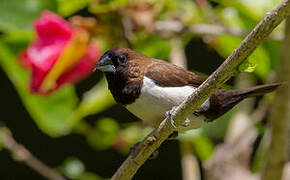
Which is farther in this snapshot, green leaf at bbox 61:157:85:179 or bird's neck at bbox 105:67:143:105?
green leaf at bbox 61:157:85:179

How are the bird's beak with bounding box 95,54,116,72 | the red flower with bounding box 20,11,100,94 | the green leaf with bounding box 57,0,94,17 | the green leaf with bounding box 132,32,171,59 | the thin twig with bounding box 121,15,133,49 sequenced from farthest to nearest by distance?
the green leaf with bounding box 132,32,171,59
the green leaf with bounding box 57,0,94,17
the thin twig with bounding box 121,15,133,49
the red flower with bounding box 20,11,100,94
the bird's beak with bounding box 95,54,116,72

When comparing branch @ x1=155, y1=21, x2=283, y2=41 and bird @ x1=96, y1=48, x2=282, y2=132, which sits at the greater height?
branch @ x1=155, y1=21, x2=283, y2=41

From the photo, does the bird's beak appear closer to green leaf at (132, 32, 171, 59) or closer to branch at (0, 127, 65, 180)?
green leaf at (132, 32, 171, 59)

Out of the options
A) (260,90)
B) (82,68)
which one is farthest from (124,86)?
(260,90)

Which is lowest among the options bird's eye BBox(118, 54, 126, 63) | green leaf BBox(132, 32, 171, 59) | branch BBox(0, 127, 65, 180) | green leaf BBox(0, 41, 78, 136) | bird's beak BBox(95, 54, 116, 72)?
branch BBox(0, 127, 65, 180)

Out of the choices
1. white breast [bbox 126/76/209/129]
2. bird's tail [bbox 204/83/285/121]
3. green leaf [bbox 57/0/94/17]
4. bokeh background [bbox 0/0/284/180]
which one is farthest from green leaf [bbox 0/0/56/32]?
bird's tail [bbox 204/83/285/121]

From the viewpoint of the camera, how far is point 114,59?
2.24m

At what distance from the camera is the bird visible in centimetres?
213

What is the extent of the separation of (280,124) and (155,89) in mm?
417

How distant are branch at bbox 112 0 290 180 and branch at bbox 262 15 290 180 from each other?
Result: 47 cm

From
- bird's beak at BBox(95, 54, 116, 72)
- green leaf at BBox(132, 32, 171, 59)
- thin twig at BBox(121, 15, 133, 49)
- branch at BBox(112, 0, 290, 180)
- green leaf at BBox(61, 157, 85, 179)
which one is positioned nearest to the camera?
branch at BBox(112, 0, 290, 180)

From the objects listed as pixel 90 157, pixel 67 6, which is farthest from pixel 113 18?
pixel 90 157

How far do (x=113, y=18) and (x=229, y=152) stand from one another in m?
0.69

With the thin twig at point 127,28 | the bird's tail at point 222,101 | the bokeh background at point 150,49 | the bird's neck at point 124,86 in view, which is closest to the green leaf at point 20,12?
the bokeh background at point 150,49
